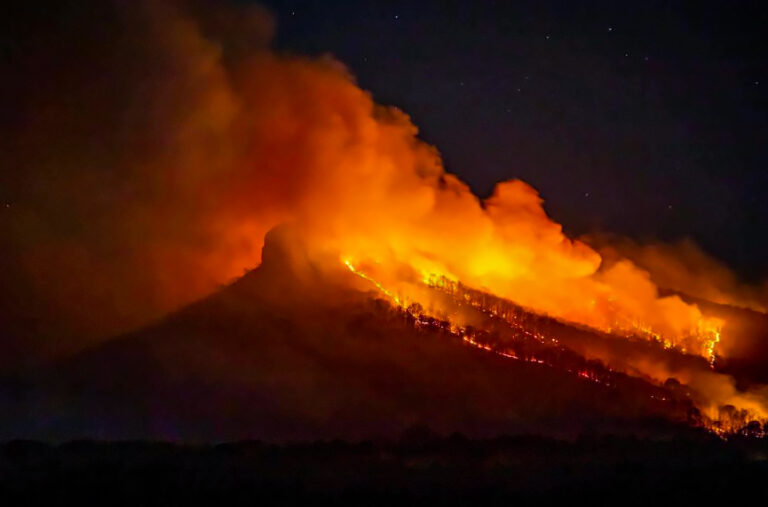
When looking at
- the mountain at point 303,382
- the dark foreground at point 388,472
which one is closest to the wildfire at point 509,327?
the mountain at point 303,382

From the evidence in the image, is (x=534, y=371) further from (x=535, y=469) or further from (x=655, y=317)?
(x=655, y=317)

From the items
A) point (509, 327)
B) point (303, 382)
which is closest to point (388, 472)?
point (303, 382)

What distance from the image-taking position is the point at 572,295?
28422 millimetres

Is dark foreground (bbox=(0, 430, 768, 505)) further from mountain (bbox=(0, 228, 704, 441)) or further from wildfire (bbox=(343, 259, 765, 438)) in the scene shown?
wildfire (bbox=(343, 259, 765, 438))

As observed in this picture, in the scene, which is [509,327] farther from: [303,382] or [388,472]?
[388,472]

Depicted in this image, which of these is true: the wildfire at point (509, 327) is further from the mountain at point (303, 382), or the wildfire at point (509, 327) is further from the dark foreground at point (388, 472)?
the dark foreground at point (388, 472)

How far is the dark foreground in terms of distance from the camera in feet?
40.5

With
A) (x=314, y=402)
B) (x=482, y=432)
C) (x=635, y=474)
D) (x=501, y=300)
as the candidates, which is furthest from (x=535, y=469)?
(x=501, y=300)

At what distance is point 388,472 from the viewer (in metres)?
13.8

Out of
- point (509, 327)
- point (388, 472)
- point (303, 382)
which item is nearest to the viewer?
point (388, 472)

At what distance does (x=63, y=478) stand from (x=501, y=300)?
591 inches

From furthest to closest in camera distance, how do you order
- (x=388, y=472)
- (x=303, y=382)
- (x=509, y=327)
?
(x=509, y=327) → (x=303, y=382) → (x=388, y=472)

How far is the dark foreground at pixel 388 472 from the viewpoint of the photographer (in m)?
12.4

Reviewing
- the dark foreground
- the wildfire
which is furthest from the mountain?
the dark foreground
